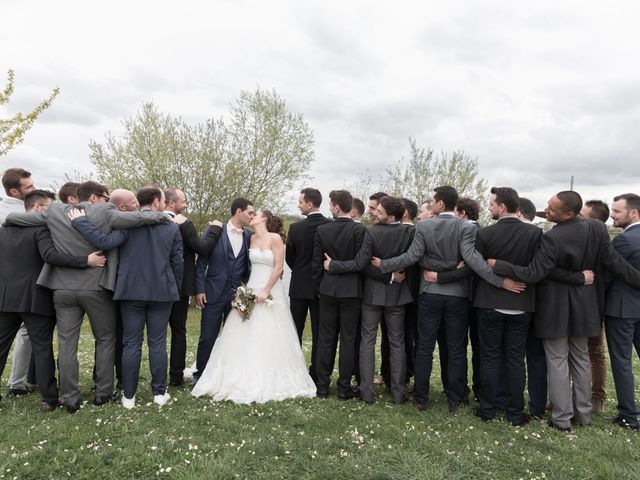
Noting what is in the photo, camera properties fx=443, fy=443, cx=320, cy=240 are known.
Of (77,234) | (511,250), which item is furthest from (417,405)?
(77,234)

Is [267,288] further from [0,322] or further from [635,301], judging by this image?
[635,301]

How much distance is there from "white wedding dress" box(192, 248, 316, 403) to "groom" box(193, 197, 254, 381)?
0.25 meters

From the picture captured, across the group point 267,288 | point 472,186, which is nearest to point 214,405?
point 267,288

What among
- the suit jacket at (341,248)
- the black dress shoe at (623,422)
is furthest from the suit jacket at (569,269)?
the suit jacket at (341,248)

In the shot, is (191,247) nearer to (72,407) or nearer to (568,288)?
(72,407)

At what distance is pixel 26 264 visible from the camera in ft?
18.9

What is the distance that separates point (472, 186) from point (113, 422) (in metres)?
29.4

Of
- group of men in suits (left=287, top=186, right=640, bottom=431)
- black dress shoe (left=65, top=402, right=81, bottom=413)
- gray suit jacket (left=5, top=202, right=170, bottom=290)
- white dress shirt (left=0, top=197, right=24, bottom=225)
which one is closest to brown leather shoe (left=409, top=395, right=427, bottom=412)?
group of men in suits (left=287, top=186, right=640, bottom=431)

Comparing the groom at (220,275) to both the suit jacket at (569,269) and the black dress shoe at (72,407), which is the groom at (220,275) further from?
the suit jacket at (569,269)

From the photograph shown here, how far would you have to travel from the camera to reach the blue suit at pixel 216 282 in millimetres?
6918

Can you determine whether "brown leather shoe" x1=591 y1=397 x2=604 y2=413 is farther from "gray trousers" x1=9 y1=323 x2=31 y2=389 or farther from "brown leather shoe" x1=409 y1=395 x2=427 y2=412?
"gray trousers" x1=9 y1=323 x2=31 y2=389

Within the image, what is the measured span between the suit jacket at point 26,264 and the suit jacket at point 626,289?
22.3 ft

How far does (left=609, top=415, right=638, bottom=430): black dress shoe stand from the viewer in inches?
220

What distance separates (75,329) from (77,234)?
1.23 m
